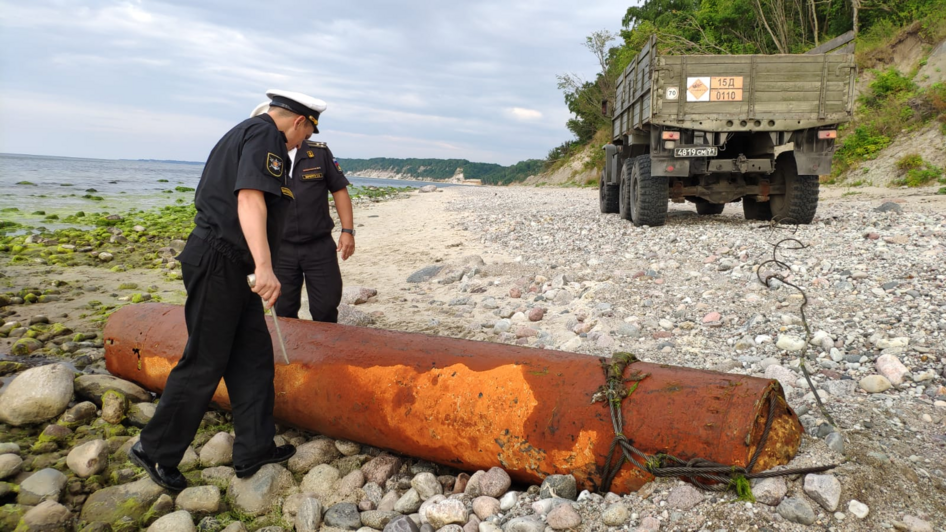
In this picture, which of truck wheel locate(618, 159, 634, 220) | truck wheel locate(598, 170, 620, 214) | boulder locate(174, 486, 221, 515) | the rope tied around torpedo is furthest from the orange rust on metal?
truck wheel locate(598, 170, 620, 214)

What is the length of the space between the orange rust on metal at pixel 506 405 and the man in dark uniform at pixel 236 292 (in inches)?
11.4

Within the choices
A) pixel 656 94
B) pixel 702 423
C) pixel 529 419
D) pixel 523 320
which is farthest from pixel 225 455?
pixel 656 94

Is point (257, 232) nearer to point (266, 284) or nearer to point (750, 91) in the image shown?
point (266, 284)

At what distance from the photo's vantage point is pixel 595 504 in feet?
6.43

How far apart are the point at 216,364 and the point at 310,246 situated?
54.7 inches

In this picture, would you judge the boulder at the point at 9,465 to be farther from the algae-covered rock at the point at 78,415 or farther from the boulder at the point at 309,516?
the boulder at the point at 309,516

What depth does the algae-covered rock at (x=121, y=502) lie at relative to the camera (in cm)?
221

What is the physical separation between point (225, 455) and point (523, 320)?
2.48 metres

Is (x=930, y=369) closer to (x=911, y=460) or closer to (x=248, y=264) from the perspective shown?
(x=911, y=460)

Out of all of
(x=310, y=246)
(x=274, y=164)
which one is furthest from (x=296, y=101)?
(x=310, y=246)

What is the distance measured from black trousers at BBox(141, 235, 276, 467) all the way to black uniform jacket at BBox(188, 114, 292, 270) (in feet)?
0.21

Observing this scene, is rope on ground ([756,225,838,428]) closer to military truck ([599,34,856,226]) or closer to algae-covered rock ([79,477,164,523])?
military truck ([599,34,856,226])

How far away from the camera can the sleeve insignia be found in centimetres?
214

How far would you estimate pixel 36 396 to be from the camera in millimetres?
2844
